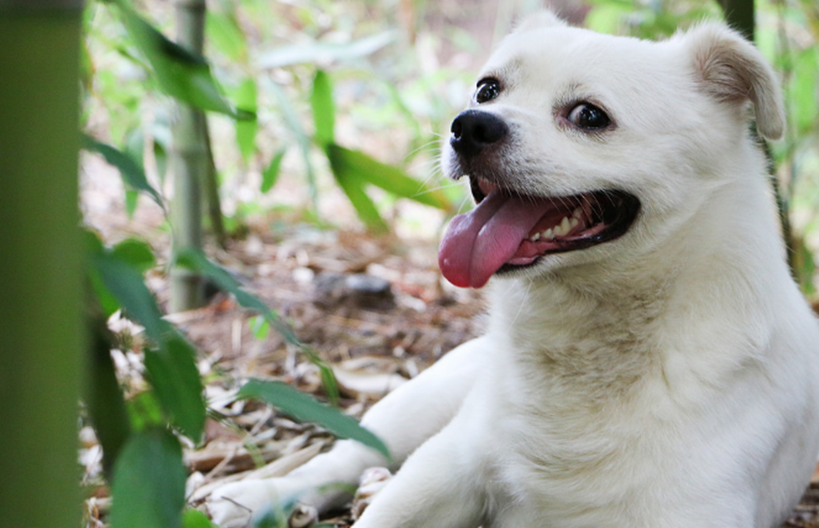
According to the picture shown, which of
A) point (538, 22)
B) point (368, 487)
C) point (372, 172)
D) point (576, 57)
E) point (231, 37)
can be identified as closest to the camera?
point (372, 172)

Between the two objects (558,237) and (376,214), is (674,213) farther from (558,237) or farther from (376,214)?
(376,214)

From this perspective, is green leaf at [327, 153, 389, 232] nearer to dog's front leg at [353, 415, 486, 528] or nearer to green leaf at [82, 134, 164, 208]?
green leaf at [82, 134, 164, 208]

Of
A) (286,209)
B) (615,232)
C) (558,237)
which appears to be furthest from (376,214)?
(286,209)

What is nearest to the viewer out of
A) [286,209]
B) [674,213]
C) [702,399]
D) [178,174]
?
[702,399]

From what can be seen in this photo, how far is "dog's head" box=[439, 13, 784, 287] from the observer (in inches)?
77.6

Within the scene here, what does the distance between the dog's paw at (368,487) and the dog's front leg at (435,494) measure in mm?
264

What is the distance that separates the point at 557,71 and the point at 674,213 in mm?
446

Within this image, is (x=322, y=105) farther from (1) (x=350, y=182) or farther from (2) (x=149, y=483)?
(2) (x=149, y=483)

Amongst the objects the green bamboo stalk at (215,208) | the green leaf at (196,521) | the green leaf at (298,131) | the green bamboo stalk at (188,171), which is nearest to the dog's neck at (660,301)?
the green leaf at (298,131)

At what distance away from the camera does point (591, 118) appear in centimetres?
203

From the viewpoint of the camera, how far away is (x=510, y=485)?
6.67ft

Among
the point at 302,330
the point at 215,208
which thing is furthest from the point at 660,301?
the point at 215,208

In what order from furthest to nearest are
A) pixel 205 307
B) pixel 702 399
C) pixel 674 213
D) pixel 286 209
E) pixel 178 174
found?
1. pixel 286 209
2. pixel 205 307
3. pixel 178 174
4. pixel 674 213
5. pixel 702 399

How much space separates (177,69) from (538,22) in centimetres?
144
